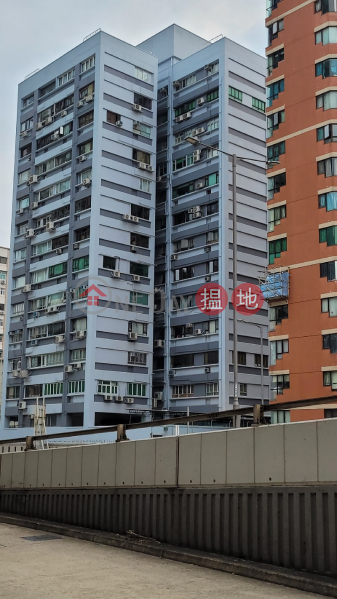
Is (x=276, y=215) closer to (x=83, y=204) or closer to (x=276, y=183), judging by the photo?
(x=276, y=183)

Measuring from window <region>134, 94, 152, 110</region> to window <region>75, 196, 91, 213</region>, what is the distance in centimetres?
1017

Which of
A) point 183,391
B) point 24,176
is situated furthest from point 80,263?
point 24,176

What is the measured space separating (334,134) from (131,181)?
23756mm

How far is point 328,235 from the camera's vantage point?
128ft

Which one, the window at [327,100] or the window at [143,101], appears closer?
the window at [327,100]

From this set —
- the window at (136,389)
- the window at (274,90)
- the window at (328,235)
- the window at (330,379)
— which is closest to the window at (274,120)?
the window at (274,90)

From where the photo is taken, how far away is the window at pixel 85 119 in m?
59.7

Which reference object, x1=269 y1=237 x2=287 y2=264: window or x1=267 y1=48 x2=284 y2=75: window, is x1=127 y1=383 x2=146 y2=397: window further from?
x1=267 y1=48 x2=284 y2=75: window

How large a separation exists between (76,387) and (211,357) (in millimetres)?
11181

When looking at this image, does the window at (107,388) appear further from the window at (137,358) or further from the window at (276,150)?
the window at (276,150)

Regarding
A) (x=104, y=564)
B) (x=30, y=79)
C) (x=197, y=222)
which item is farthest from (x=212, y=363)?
(x=104, y=564)

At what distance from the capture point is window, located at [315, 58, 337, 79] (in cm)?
4031

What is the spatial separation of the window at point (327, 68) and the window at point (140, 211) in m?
23.2

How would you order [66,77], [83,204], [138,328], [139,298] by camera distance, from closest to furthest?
1. [138,328]
2. [83,204]
3. [139,298]
4. [66,77]
